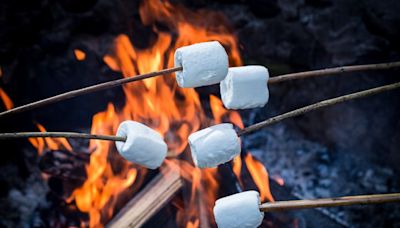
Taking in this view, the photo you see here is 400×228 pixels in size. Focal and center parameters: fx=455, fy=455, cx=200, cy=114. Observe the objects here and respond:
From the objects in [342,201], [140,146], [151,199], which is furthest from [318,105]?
[151,199]

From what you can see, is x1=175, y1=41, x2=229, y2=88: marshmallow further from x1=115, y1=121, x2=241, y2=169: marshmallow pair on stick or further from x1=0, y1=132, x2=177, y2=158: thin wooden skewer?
x1=0, y1=132, x2=177, y2=158: thin wooden skewer

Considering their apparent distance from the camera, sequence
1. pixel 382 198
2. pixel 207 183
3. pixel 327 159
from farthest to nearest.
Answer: pixel 327 159 → pixel 207 183 → pixel 382 198

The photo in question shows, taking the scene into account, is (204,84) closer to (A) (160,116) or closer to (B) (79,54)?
(A) (160,116)

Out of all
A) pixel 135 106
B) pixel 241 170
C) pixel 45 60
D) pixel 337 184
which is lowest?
pixel 337 184

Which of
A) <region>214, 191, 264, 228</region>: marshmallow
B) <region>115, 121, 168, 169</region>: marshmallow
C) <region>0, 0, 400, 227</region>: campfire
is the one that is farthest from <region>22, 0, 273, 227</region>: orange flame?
<region>214, 191, 264, 228</region>: marshmallow

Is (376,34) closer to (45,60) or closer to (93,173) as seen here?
(93,173)

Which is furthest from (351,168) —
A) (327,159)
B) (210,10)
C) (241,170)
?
(210,10)
